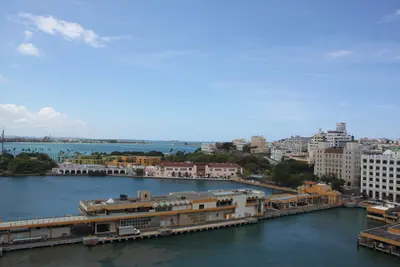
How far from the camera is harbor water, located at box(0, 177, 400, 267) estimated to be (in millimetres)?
11062

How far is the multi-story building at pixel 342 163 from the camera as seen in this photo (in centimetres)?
2828

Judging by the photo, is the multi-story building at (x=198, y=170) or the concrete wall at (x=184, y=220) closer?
the concrete wall at (x=184, y=220)

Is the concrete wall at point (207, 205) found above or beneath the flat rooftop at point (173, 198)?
beneath

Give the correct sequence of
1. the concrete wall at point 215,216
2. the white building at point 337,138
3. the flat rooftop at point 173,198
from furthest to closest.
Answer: the white building at point 337,138
the concrete wall at point 215,216
the flat rooftop at point 173,198

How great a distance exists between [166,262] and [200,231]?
12.0ft

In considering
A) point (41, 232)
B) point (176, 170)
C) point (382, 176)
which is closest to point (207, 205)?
point (41, 232)

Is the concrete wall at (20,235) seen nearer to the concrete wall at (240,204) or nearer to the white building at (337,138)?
the concrete wall at (240,204)

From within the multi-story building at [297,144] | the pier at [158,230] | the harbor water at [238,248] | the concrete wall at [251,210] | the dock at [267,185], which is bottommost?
the harbor water at [238,248]

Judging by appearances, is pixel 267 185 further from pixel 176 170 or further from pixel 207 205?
pixel 207 205

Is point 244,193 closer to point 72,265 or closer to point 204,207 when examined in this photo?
point 204,207

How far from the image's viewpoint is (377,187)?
22625mm

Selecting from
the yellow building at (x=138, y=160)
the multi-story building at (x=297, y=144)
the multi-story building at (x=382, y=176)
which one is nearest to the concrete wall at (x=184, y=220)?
the multi-story building at (x=382, y=176)

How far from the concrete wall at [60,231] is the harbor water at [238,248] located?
79 centimetres

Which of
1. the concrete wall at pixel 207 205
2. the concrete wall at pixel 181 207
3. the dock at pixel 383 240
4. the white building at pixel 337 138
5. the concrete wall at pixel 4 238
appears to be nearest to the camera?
the concrete wall at pixel 4 238
